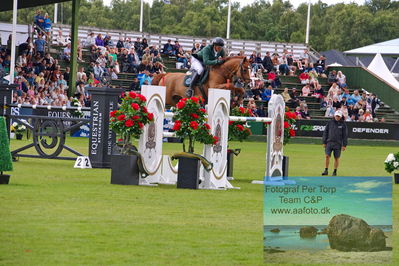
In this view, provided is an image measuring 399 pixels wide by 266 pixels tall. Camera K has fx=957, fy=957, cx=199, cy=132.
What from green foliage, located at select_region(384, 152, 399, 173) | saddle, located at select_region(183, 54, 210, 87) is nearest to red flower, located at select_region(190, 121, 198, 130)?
green foliage, located at select_region(384, 152, 399, 173)

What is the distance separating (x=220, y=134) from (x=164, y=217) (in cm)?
570

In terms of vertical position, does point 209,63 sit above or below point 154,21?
below

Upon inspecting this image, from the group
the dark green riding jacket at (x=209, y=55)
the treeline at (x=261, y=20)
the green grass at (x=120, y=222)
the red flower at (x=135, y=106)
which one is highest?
the treeline at (x=261, y=20)

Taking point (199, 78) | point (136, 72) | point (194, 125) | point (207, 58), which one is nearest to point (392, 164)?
point (207, 58)

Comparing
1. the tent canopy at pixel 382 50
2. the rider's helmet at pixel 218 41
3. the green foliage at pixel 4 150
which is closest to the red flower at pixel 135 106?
the green foliage at pixel 4 150

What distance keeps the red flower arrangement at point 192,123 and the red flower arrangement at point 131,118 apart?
1.90 ft

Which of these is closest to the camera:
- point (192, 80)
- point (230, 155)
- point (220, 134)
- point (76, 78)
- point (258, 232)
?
point (258, 232)

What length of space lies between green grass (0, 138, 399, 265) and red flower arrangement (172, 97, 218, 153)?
3.40ft

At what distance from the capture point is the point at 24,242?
1002cm

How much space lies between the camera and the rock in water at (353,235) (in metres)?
7.74

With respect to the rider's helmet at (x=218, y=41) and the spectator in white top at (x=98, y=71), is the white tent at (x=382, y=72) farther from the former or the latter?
the rider's helmet at (x=218, y=41)

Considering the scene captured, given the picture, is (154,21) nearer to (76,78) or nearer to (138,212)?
(76,78)

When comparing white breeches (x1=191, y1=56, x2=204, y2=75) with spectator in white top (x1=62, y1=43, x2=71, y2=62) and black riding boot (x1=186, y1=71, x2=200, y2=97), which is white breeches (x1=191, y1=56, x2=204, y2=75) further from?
spectator in white top (x1=62, y1=43, x2=71, y2=62)

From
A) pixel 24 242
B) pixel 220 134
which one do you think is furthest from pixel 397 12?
pixel 24 242
